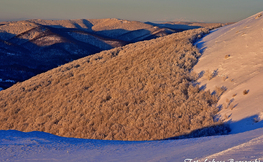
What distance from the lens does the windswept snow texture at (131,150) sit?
3.93 meters

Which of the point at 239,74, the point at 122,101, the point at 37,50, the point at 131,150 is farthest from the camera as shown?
the point at 37,50

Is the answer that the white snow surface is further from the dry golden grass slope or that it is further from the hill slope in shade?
the dry golden grass slope

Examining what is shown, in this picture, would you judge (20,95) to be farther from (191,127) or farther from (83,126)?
(191,127)

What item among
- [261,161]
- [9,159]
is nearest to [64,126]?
[9,159]

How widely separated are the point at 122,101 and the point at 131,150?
5585 mm

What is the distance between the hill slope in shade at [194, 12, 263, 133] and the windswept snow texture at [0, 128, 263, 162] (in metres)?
2.08

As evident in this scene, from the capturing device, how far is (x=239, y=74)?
10227 mm

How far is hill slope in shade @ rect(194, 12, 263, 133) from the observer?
7.19 m

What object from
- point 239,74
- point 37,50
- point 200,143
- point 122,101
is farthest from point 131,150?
point 37,50

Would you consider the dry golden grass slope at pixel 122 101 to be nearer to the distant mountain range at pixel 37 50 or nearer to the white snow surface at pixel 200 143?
the white snow surface at pixel 200 143

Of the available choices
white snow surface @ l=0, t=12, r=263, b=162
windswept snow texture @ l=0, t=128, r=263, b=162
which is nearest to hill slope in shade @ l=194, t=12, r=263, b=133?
white snow surface @ l=0, t=12, r=263, b=162

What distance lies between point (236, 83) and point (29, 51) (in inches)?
2301

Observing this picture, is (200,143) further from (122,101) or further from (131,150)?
(122,101)

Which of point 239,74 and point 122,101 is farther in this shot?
point 122,101
